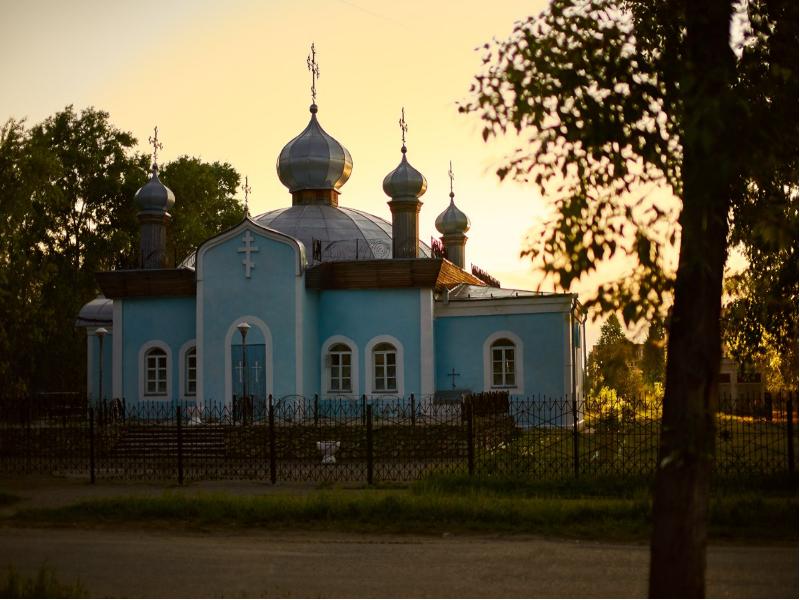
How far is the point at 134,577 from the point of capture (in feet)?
26.4

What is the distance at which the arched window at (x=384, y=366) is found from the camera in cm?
2423

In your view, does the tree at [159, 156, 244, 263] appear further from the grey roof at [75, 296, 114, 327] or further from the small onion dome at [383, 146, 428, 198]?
the small onion dome at [383, 146, 428, 198]

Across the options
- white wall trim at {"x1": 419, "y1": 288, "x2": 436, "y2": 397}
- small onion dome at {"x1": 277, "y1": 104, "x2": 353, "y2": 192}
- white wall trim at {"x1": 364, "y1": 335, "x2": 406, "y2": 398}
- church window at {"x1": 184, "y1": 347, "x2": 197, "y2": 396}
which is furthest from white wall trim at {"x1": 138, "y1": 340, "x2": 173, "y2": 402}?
small onion dome at {"x1": 277, "y1": 104, "x2": 353, "y2": 192}

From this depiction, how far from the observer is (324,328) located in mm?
24812

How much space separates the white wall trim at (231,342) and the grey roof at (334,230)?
152 inches

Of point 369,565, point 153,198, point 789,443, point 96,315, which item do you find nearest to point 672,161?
point 369,565

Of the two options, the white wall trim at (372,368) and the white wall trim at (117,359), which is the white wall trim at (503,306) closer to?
the white wall trim at (372,368)

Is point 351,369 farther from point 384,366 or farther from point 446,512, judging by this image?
point 446,512

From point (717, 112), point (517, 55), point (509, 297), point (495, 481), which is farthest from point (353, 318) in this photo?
point (717, 112)

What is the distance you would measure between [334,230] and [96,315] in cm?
788

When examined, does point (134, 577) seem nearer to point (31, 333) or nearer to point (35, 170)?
point (31, 333)

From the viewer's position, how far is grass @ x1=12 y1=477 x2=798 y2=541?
33.1ft

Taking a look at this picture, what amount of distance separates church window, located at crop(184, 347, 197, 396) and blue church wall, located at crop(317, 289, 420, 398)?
3309 millimetres

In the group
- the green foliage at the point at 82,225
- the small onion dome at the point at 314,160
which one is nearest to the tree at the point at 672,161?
the small onion dome at the point at 314,160
